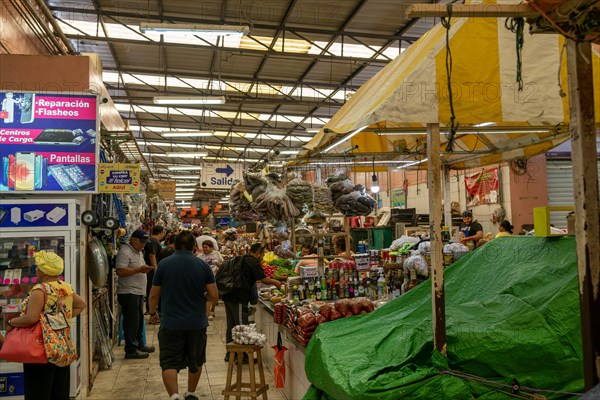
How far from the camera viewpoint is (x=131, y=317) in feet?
25.9

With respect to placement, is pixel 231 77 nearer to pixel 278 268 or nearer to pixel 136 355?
pixel 278 268

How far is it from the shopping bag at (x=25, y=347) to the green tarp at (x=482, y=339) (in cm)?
213

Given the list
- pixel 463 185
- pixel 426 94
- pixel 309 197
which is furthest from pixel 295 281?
pixel 463 185

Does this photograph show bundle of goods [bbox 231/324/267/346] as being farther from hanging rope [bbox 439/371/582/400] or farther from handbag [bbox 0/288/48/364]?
hanging rope [bbox 439/371/582/400]

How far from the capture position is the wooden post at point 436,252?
10.8ft

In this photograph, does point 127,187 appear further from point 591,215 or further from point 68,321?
point 591,215

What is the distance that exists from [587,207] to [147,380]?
6.08 meters

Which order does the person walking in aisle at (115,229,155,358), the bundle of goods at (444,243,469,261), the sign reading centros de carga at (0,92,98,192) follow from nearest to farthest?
the bundle of goods at (444,243,469,261)
the sign reading centros de carga at (0,92,98,192)
the person walking in aisle at (115,229,155,358)

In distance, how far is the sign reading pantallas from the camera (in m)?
17.6

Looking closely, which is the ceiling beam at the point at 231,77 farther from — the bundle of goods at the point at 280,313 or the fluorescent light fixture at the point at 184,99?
the bundle of goods at the point at 280,313

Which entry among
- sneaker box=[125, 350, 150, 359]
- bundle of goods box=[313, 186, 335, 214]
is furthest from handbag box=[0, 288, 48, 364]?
bundle of goods box=[313, 186, 335, 214]

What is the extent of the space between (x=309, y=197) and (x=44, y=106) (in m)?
3.39

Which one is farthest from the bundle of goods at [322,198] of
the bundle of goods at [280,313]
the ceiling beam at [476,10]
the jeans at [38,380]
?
the ceiling beam at [476,10]

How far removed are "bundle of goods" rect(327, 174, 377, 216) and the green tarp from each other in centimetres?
291
